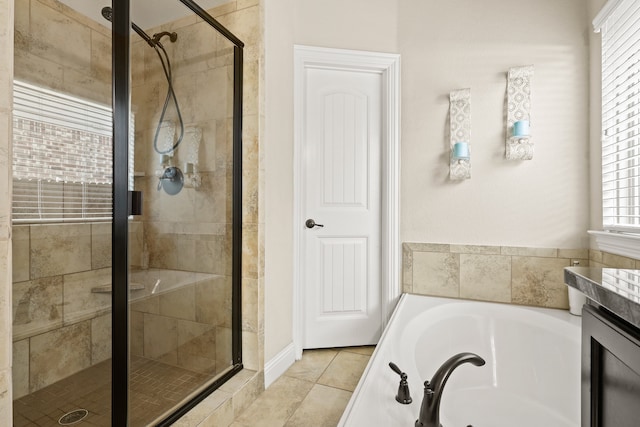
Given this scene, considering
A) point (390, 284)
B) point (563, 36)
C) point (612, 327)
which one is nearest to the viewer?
point (612, 327)

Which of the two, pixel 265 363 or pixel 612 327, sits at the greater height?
pixel 612 327

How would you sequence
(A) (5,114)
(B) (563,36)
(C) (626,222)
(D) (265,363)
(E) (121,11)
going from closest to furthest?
(A) (5,114)
(E) (121,11)
(C) (626,222)
(D) (265,363)
(B) (563,36)

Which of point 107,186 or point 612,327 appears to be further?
point 107,186

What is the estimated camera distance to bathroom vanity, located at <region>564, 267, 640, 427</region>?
0.38m

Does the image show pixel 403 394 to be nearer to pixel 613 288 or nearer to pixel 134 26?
pixel 613 288

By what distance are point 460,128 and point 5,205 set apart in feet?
7.69

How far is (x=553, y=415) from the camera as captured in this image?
59.7 inches

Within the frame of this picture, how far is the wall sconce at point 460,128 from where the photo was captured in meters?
2.30

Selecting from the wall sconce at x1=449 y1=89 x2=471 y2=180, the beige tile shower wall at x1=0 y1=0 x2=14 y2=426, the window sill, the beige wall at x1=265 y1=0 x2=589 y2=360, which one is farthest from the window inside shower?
the window sill

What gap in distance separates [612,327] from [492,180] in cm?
205

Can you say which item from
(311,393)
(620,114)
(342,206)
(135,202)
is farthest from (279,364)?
(620,114)

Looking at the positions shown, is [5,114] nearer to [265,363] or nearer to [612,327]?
[612,327]

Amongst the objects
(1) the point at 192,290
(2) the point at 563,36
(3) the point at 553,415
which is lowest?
(3) the point at 553,415

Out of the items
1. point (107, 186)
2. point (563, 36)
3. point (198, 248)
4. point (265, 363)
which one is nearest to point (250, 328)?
point (265, 363)
